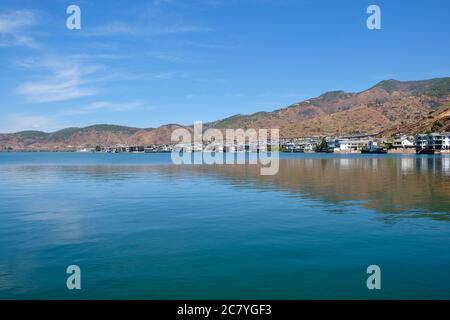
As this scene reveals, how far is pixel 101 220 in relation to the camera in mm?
29516

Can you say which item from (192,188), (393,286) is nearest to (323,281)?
(393,286)

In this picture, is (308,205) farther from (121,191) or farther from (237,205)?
(121,191)

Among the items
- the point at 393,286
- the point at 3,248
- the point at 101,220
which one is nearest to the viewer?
the point at 393,286

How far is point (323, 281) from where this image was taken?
52.1 ft

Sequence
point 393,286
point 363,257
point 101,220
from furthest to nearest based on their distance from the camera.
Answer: point 101,220
point 363,257
point 393,286

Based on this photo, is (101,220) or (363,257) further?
(101,220)
